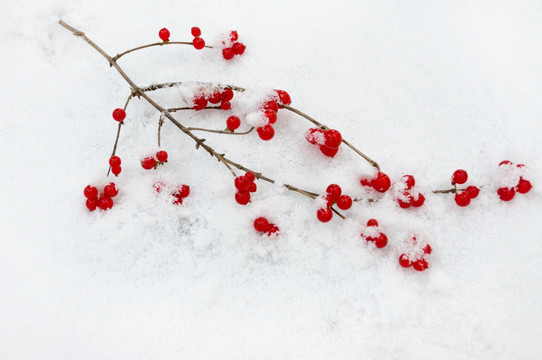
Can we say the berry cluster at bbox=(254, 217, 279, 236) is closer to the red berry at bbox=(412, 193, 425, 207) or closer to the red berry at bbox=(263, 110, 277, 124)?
the red berry at bbox=(263, 110, 277, 124)

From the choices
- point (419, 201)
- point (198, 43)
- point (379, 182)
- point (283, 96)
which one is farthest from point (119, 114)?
point (419, 201)

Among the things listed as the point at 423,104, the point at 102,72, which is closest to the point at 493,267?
the point at 423,104

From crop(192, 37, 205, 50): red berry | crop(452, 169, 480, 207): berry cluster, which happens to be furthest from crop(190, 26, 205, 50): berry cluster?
crop(452, 169, 480, 207): berry cluster

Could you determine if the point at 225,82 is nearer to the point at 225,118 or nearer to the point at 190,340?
the point at 225,118

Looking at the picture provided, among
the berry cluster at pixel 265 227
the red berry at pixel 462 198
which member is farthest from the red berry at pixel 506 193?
the berry cluster at pixel 265 227

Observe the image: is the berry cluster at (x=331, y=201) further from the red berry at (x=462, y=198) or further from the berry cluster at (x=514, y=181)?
the berry cluster at (x=514, y=181)
